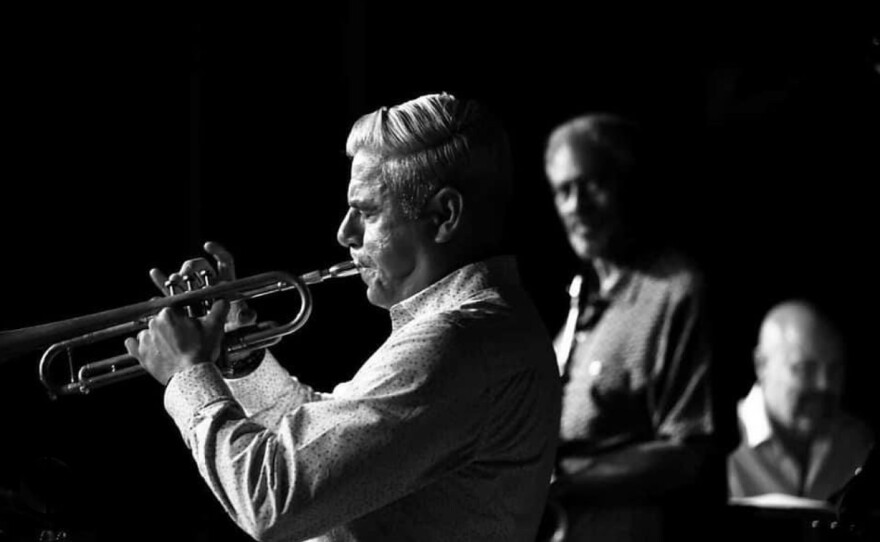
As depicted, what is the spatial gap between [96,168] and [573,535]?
5.20ft

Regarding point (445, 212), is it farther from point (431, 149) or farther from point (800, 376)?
point (800, 376)

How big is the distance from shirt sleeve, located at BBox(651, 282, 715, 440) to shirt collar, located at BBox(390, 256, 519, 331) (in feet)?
4.06

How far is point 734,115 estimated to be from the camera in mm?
5086

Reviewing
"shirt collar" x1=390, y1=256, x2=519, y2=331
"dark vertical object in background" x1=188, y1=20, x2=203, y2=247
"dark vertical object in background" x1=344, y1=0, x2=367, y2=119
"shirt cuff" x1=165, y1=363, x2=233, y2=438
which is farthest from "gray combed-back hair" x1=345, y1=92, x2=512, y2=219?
"dark vertical object in background" x1=344, y1=0, x2=367, y2=119

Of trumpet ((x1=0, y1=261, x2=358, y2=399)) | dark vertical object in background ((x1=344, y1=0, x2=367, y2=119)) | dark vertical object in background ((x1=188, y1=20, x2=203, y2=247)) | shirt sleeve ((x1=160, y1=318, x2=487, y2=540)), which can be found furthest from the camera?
dark vertical object in background ((x1=344, y1=0, x2=367, y2=119))

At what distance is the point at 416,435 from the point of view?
2.11 meters

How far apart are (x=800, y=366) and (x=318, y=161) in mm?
1978

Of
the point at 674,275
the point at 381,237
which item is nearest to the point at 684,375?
the point at 674,275

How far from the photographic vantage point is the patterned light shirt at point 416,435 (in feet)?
6.81

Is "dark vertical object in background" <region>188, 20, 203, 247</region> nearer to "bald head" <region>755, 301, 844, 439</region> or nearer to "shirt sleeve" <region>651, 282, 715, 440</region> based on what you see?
"shirt sleeve" <region>651, 282, 715, 440</region>

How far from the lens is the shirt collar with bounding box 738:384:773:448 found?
15.9 feet

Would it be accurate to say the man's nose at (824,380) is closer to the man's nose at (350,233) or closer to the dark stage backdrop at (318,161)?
the dark stage backdrop at (318,161)

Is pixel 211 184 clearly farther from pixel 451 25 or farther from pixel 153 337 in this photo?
pixel 153 337

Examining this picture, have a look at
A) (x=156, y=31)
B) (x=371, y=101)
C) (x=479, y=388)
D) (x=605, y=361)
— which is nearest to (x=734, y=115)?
(x=371, y=101)
